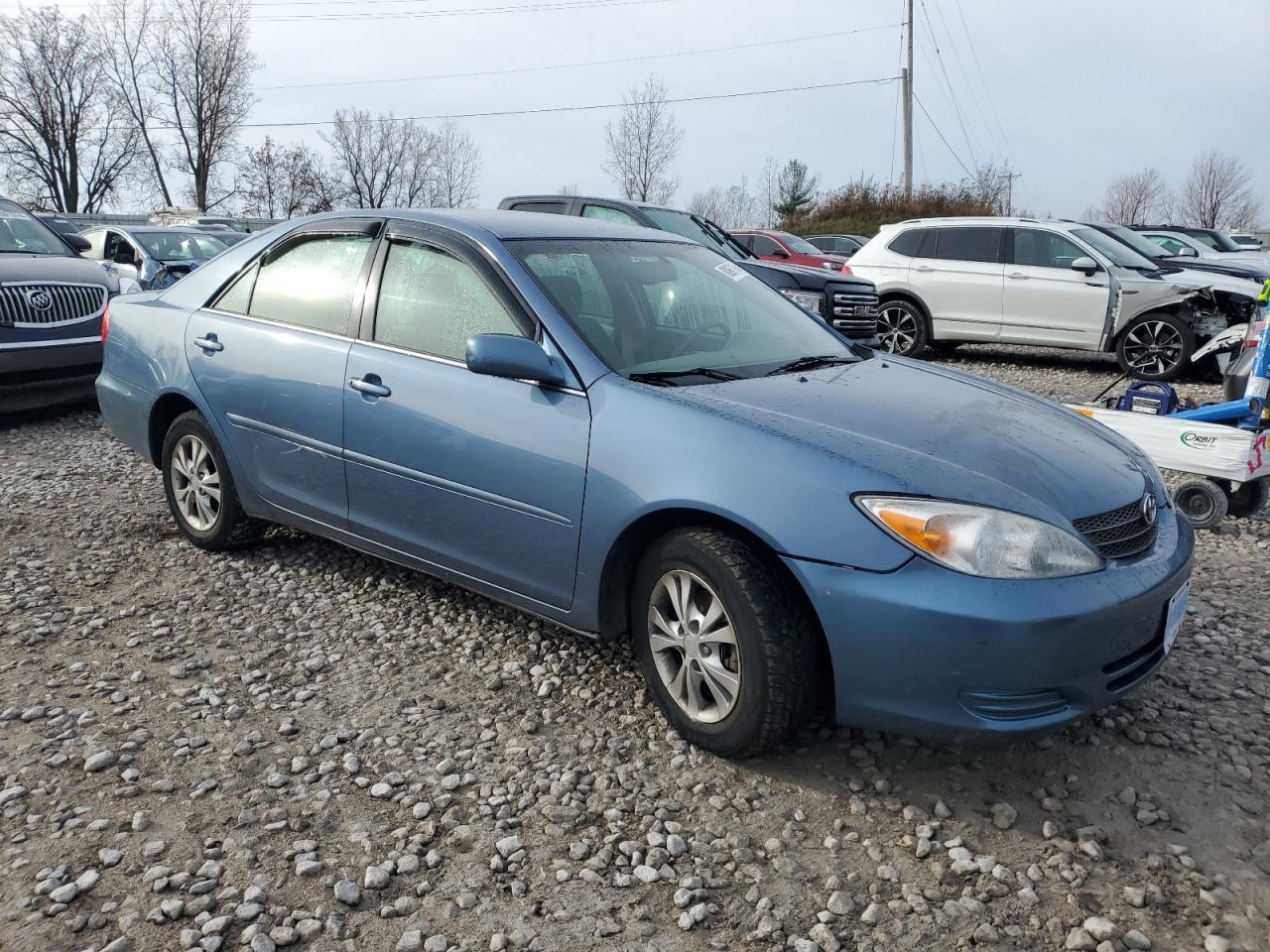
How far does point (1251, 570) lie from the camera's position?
15.5ft

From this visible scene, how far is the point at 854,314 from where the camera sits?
10.1 metres

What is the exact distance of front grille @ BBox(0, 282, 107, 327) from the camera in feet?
24.6

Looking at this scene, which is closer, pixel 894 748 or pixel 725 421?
pixel 725 421

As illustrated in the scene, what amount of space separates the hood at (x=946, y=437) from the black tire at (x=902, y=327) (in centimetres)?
837

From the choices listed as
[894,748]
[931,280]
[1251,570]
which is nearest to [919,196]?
[931,280]

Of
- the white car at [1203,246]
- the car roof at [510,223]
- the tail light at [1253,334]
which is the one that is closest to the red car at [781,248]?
the white car at [1203,246]

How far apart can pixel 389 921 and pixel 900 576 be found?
1519mm

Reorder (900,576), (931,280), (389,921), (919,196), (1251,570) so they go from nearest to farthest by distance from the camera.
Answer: (389,921) → (900,576) → (1251,570) → (931,280) → (919,196)

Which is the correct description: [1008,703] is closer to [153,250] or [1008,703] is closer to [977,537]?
[977,537]

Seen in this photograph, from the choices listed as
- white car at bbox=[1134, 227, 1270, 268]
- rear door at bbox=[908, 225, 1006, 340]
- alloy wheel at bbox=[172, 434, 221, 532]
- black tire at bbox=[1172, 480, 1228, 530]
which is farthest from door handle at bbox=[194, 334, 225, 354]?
white car at bbox=[1134, 227, 1270, 268]

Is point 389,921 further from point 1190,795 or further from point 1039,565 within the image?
point 1190,795

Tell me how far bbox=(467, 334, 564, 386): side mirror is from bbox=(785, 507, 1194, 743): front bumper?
1.05 metres

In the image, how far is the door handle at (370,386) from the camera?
3657 mm

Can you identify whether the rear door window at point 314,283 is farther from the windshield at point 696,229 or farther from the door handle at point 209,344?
the windshield at point 696,229
